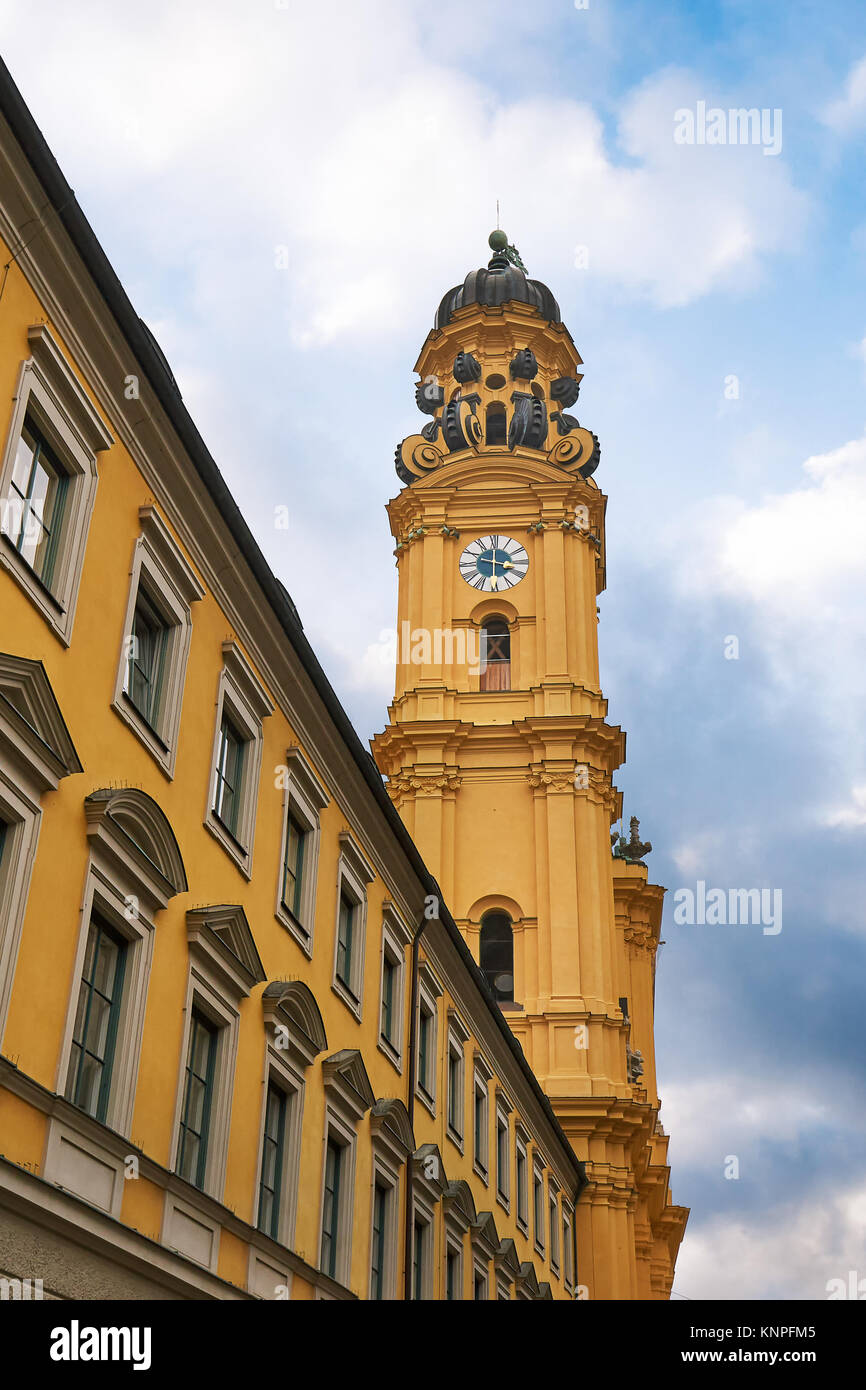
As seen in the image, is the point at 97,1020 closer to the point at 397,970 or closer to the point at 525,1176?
the point at 397,970

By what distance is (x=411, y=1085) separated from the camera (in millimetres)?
22328

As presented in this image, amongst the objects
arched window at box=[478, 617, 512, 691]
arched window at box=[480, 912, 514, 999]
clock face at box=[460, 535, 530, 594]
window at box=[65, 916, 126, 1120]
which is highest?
clock face at box=[460, 535, 530, 594]

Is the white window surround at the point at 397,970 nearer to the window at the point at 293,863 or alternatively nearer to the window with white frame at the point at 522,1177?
the window at the point at 293,863

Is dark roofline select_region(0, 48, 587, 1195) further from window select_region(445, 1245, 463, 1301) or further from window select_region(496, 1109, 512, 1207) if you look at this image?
window select_region(496, 1109, 512, 1207)

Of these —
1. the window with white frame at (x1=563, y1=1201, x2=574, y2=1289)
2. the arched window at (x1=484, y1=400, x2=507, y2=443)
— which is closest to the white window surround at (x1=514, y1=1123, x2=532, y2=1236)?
the window with white frame at (x1=563, y1=1201, x2=574, y2=1289)

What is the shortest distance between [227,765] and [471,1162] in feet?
39.8

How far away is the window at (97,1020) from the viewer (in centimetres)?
1224

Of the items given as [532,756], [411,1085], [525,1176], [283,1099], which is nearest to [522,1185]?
[525,1176]

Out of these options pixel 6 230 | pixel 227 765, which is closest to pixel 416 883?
pixel 227 765

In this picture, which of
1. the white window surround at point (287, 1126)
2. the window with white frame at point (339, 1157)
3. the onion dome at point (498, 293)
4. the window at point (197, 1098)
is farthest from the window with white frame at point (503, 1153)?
the onion dome at point (498, 293)

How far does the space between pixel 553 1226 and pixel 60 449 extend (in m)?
27.2

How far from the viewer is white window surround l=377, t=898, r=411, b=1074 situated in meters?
21.6

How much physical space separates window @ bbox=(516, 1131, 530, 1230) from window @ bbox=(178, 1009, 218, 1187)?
57.1 feet
